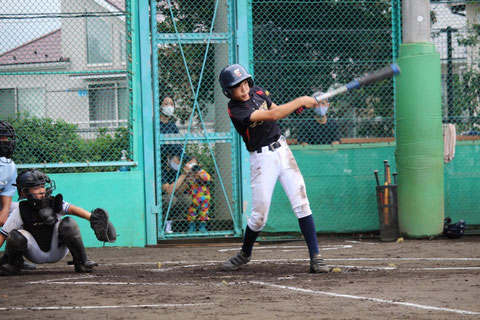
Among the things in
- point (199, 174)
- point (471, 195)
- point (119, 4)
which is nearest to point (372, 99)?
point (471, 195)

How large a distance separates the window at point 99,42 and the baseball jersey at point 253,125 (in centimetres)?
416

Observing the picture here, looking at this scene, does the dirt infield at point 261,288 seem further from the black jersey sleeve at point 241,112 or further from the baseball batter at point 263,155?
the black jersey sleeve at point 241,112

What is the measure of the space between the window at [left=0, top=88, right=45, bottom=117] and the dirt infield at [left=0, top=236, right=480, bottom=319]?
2430 mm

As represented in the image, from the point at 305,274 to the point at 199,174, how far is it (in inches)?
159

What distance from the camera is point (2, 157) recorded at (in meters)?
8.48

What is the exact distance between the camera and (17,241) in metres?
7.20

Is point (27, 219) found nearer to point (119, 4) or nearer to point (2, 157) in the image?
point (2, 157)

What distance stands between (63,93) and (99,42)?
0.96 metres

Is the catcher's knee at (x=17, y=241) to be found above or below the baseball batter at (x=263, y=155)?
below

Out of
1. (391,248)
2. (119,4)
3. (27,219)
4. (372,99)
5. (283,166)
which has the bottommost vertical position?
(391,248)

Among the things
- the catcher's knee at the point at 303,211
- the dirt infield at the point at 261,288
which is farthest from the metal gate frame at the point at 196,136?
the catcher's knee at the point at 303,211

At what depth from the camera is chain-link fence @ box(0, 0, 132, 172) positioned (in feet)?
33.9

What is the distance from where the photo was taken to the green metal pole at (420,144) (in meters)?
10.3

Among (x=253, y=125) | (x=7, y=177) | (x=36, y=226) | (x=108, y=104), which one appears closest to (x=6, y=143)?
(x=7, y=177)
